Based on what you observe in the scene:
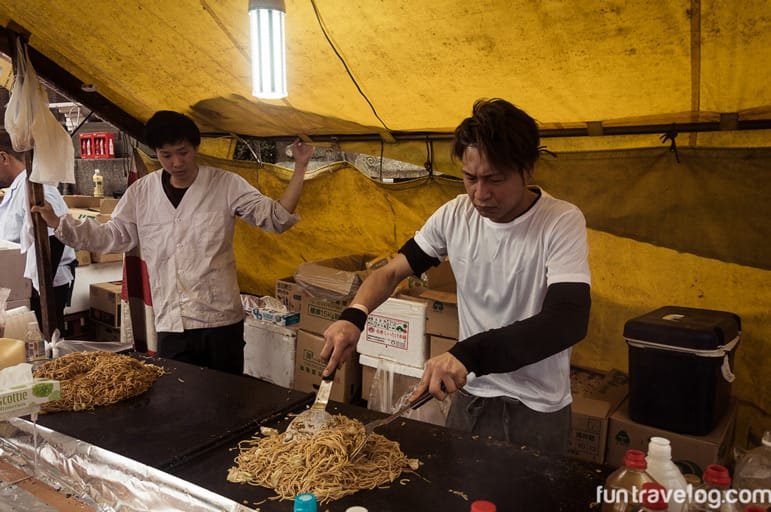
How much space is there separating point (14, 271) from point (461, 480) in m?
4.08

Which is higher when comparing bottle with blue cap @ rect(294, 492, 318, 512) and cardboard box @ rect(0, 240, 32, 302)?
cardboard box @ rect(0, 240, 32, 302)

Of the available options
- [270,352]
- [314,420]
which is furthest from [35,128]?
[314,420]

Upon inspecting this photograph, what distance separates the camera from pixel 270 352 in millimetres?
4250

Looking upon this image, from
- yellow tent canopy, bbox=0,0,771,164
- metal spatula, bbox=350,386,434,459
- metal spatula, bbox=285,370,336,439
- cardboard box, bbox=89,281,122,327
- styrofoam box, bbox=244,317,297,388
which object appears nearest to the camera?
metal spatula, bbox=350,386,434,459

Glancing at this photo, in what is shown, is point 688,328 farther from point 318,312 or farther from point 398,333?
point 318,312

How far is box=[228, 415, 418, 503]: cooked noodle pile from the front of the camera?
142 cm

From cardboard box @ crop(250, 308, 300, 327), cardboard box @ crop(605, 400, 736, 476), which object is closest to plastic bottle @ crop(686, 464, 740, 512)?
cardboard box @ crop(605, 400, 736, 476)

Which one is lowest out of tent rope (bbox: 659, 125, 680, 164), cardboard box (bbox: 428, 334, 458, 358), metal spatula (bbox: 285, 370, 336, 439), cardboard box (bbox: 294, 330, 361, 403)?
cardboard box (bbox: 294, 330, 361, 403)

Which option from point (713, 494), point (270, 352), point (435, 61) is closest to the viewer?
point (713, 494)

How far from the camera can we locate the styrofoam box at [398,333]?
3.31 metres

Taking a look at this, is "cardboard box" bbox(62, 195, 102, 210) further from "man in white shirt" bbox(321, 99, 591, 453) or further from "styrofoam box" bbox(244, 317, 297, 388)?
"man in white shirt" bbox(321, 99, 591, 453)

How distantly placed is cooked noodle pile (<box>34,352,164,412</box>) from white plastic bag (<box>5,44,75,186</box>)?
152cm

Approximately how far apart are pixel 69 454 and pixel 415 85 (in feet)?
6.99

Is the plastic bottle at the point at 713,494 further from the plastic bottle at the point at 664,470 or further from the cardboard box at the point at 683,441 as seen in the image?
the cardboard box at the point at 683,441
